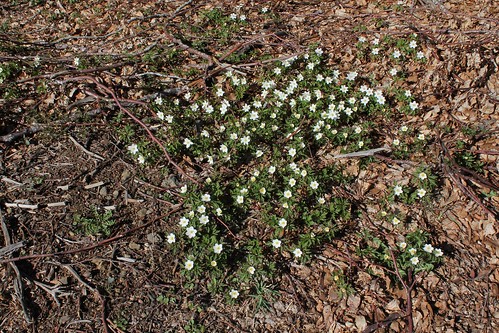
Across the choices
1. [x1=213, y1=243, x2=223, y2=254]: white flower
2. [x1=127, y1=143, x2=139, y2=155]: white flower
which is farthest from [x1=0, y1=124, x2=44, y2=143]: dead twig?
[x1=213, y1=243, x2=223, y2=254]: white flower

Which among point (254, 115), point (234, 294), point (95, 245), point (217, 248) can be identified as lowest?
point (234, 294)

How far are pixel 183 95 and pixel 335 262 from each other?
2610mm

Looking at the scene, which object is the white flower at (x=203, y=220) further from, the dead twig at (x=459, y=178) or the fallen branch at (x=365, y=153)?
the dead twig at (x=459, y=178)

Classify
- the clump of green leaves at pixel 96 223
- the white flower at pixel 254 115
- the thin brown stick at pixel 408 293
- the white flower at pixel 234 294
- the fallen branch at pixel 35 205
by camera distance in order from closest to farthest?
the thin brown stick at pixel 408 293, the white flower at pixel 234 294, the clump of green leaves at pixel 96 223, the fallen branch at pixel 35 205, the white flower at pixel 254 115

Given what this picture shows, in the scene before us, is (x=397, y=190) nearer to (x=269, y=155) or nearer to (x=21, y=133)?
(x=269, y=155)

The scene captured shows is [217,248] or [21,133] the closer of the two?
[217,248]

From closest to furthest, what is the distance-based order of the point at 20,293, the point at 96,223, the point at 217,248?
the point at 20,293 < the point at 217,248 < the point at 96,223

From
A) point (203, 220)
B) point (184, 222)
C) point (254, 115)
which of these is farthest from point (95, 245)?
point (254, 115)

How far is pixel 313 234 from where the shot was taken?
13.8 ft

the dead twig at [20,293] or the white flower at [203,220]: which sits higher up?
the white flower at [203,220]

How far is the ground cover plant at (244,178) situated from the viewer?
3.99 metres

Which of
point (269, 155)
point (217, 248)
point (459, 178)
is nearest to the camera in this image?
point (217, 248)

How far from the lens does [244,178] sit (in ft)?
15.3

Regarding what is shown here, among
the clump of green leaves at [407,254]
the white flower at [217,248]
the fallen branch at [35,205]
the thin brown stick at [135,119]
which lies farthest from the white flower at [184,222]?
the clump of green leaves at [407,254]
